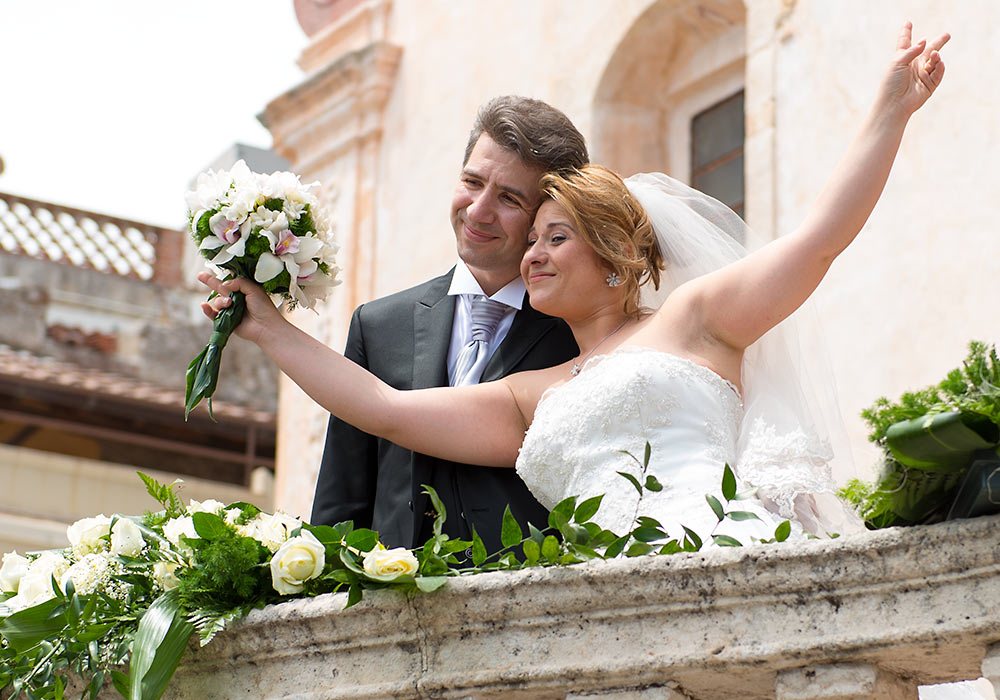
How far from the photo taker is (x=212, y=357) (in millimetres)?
3264

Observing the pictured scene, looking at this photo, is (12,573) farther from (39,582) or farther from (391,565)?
(391,565)

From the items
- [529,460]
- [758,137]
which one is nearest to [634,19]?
[758,137]

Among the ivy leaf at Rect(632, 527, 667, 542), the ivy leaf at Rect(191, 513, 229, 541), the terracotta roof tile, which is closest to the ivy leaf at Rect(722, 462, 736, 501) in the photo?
the ivy leaf at Rect(632, 527, 667, 542)

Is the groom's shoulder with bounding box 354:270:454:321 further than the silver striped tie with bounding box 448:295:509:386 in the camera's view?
Yes

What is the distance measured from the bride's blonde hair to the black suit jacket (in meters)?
0.31

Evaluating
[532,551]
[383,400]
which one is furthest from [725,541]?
[383,400]

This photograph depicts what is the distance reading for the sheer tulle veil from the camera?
328 cm

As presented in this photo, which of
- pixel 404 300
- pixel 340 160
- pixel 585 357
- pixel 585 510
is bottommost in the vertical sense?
pixel 585 510

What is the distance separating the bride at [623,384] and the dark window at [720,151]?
11.9 ft

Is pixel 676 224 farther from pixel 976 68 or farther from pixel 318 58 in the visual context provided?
pixel 318 58

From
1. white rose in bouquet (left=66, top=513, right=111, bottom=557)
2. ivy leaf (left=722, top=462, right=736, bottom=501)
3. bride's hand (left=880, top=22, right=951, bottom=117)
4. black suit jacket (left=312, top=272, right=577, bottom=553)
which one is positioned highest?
bride's hand (left=880, top=22, right=951, bottom=117)

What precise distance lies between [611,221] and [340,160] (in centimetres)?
601

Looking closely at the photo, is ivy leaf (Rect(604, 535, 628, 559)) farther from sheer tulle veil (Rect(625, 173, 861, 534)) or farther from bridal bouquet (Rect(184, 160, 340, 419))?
bridal bouquet (Rect(184, 160, 340, 419))

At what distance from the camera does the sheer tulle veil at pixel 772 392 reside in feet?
10.8
